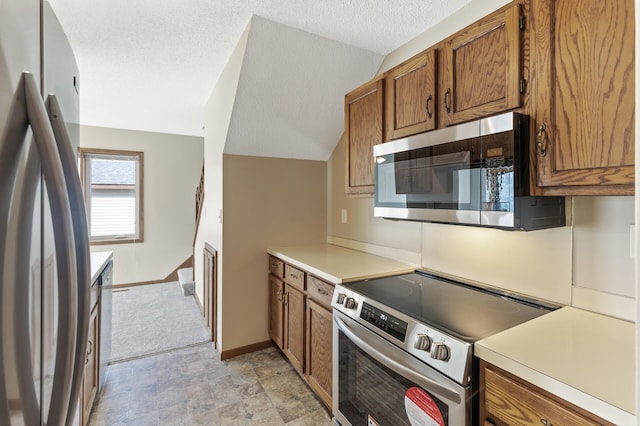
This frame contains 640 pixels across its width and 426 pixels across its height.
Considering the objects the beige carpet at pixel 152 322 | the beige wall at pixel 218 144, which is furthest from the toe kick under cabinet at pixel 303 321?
the beige carpet at pixel 152 322

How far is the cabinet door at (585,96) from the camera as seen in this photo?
37.7 inches

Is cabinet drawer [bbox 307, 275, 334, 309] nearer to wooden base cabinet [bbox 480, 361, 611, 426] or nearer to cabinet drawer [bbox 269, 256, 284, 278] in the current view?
cabinet drawer [bbox 269, 256, 284, 278]

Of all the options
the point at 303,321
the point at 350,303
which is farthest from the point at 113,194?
the point at 350,303

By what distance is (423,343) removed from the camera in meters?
1.17

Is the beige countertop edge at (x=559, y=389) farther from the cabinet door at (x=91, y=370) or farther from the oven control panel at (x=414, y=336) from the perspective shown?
the cabinet door at (x=91, y=370)

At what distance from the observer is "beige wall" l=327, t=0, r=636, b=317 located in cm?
122

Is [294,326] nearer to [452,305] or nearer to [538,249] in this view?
[452,305]

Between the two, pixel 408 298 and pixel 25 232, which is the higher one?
pixel 25 232

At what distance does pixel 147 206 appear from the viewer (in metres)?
4.89

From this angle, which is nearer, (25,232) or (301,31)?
(25,232)

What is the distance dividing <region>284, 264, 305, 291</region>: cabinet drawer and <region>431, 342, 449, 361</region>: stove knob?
1.20 meters

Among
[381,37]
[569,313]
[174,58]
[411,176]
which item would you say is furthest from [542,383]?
[174,58]

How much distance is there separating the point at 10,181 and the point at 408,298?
144 centimetres

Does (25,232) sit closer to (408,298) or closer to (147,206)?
(408,298)
